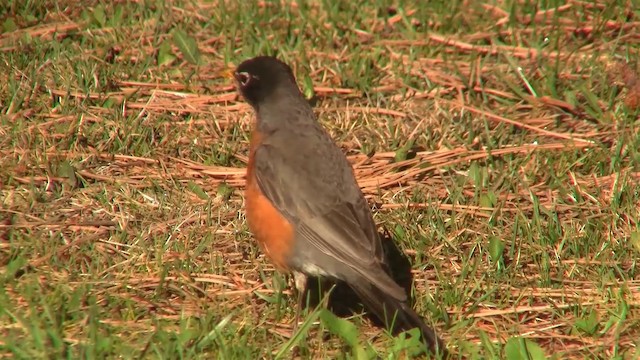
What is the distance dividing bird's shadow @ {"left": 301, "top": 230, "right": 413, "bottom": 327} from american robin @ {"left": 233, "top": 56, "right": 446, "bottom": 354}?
0.19m

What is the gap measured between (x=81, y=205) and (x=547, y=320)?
90.1 inches

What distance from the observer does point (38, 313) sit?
12.9 feet

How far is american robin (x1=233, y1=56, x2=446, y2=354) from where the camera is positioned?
4035 millimetres

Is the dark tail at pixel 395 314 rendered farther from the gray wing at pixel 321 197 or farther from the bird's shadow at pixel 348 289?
the bird's shadow at pixel 348 289

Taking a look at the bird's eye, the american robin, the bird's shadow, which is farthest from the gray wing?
the bird's eye

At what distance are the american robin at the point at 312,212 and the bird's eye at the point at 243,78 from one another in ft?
0.55

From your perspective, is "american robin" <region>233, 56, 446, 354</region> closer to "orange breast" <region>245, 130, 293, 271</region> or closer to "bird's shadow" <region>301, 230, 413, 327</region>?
"orange breast" <region>245, 130, 293, 271</region>

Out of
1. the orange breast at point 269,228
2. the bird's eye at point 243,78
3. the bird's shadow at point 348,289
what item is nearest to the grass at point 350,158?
the bird's shadow at point 348,289

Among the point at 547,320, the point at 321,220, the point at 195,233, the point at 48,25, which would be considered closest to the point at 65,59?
the point at 48,25

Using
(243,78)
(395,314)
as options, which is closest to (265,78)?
(243,78)

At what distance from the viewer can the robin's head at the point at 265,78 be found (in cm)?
501

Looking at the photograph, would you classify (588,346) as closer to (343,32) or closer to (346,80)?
(346,80)

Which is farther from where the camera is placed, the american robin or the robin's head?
the robin's head

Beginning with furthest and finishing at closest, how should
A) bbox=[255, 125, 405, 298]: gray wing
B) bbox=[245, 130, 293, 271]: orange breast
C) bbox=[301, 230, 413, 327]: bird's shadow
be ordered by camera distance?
bbox=[301, 230, 413, 327]: bird's shadow → bbox=[245, 130, 293, 271]: orange breast → bbox=[255, 125, 405, 298]: gray wing
